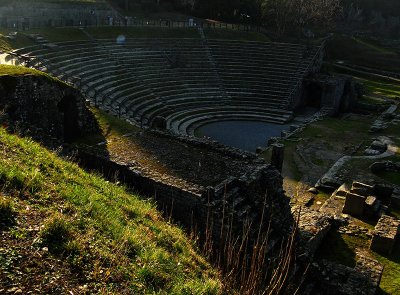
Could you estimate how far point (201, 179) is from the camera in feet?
47.4

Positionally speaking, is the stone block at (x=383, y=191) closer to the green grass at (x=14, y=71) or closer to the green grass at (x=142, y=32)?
the green grass at (x=14, y=71)

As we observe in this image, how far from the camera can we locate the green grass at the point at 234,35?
44031 millimetres

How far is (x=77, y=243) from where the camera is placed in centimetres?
Answer: 673

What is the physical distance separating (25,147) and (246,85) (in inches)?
1135

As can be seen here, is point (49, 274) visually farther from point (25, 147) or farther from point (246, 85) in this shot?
point (246, 85)

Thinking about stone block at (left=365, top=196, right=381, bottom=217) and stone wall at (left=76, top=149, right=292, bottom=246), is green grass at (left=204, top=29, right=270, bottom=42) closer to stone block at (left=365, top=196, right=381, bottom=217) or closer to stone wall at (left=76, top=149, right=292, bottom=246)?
stone block at (left=365, top=196, right=381, bottom=217)

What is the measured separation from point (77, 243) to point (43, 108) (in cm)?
1133

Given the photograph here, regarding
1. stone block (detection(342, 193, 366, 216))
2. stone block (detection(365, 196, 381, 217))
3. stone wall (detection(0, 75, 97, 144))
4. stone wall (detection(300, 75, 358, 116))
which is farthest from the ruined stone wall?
stone block (detection(365, 196, 381, 217))

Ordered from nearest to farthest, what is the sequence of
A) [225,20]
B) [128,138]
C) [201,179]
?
[201,179]
[128,138]
[225,20]

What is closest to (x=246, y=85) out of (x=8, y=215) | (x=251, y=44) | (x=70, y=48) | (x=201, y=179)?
(x=251, y=44)

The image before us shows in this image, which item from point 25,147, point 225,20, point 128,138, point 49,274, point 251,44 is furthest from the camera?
point 225,20

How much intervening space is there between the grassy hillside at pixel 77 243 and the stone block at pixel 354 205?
9.42 meters

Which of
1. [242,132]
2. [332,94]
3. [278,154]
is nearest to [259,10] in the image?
[332,94]

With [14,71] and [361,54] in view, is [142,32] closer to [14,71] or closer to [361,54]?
[14,71]
